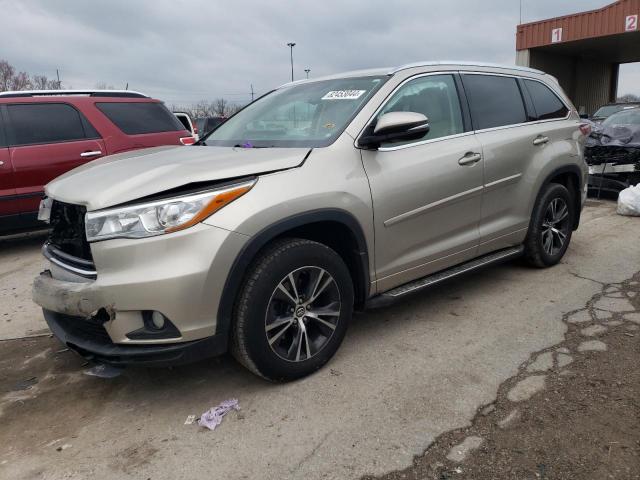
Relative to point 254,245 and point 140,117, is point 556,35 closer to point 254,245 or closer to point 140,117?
point 140,117

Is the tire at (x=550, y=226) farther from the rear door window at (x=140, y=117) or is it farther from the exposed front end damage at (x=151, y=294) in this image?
the rear door window at (x=140, y=117)

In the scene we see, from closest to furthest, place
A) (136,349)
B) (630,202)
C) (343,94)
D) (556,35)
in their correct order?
1. (136,349)
2. (343,94)
3. (630,202)
4. (556,35)

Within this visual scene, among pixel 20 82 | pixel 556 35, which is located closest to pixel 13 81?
pixel 20 82

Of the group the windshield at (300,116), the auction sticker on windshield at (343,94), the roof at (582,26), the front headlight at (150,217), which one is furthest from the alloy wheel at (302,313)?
the roof at (582,26)

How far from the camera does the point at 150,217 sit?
247 centimetres

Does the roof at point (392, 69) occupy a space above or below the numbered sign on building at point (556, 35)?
below

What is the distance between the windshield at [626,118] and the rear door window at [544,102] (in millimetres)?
4522

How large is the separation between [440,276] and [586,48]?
87.0 feet

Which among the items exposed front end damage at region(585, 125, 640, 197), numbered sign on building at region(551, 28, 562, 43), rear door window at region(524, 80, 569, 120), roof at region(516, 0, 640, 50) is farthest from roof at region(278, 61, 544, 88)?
numbered sign on building at region(551, 28, 562, 43)

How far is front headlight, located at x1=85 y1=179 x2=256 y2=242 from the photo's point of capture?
2.46 m

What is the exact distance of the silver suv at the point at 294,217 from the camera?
248 centimetres

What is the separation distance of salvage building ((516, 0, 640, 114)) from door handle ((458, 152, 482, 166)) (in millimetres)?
16662

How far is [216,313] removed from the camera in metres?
2.55

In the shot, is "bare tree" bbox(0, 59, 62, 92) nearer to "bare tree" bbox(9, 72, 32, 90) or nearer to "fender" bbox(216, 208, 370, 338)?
"bare tree" bbox(9, 72, 32, 90)
